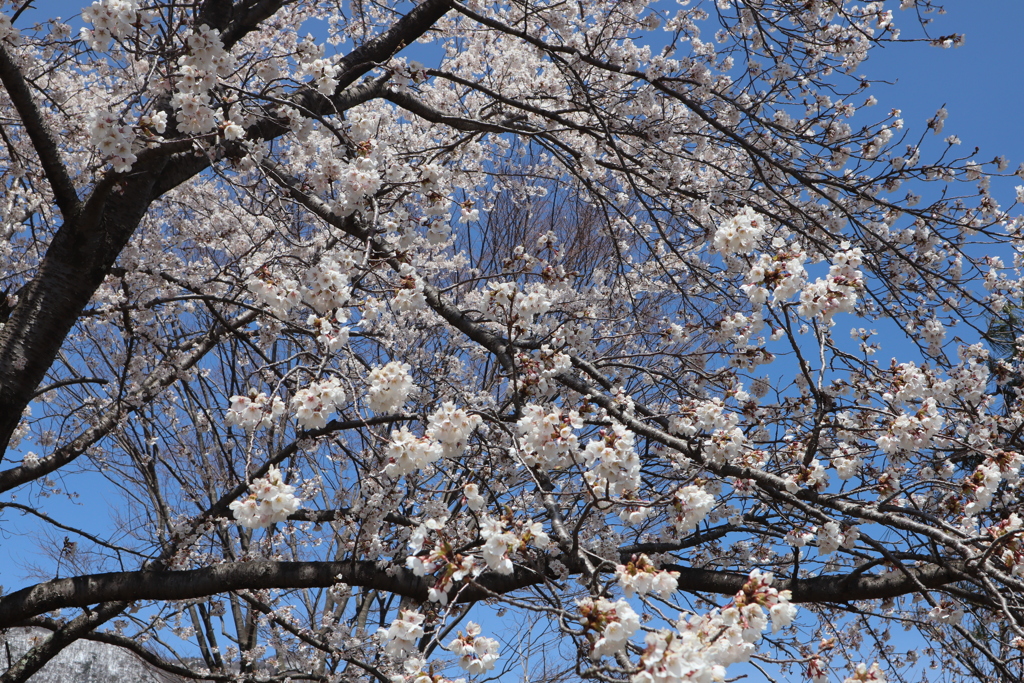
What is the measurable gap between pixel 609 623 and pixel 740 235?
64.9 inches

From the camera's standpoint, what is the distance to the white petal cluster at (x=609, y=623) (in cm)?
204

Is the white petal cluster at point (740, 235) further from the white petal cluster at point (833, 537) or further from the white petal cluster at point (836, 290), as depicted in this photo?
the white petal cluster at point (833, 537)

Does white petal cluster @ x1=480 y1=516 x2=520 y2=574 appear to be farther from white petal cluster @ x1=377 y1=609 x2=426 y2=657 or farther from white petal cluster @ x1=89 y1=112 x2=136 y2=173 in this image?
white petal cluster @ x1=89 y1=112 x2=136 y2=173

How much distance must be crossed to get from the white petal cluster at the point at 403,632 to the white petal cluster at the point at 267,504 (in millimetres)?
527

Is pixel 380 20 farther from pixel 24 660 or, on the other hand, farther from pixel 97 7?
pixel 24 660

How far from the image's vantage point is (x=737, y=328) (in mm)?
4070

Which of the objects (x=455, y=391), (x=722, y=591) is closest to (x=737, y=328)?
(x=722, y=591)

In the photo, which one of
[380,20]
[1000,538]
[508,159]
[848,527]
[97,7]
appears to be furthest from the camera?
[508,159]

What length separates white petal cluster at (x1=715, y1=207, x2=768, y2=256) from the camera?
2.89 metres

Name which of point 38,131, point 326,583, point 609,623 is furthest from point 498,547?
point 38,131

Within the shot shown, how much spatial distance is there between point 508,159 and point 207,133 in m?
6.21

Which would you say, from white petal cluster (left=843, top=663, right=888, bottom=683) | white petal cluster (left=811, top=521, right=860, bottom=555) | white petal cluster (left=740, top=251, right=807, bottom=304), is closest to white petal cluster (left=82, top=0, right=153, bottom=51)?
white petal cluster (left=740, top=251, right=807, bottom=304)

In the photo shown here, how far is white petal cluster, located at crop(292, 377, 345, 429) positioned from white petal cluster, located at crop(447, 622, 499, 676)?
0.90 m

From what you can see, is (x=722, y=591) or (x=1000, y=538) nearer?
(x=1000, y=538)
